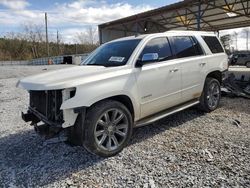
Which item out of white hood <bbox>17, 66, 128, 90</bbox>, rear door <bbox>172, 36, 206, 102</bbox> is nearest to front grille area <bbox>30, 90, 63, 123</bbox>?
white hood <bbox>17, 66, 128, 90</bbox>

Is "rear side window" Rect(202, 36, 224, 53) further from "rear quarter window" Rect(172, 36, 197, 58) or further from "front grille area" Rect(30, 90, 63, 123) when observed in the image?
"front grille area" Rect(30, 90, 63, 123)

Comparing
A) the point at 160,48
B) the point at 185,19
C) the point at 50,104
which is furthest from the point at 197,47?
the point at 185,19

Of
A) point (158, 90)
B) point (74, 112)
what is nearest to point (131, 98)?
point (158, 90)

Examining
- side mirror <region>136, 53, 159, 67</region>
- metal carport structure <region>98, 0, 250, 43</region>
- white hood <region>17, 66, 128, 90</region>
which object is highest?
metal carport structure <region>98, 0, 250, 43</region>

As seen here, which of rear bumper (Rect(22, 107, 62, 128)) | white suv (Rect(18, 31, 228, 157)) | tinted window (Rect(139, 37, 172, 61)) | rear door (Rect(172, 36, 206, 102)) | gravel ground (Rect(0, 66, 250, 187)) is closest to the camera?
gravel ground (Rect(0, 66, 250, 187))

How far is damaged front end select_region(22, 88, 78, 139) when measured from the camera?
3.48 meters

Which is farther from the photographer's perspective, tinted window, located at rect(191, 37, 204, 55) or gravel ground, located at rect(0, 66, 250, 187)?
tinted window, located at rect(191, 37, 204, 55)

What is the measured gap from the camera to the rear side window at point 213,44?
6066 millimetres

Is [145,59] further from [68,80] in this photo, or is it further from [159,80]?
[68,80]

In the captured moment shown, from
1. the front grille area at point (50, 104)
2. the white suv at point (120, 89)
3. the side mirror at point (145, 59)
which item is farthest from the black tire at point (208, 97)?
the front grille area at point (50, 104)

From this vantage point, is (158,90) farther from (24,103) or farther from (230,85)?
(24,103)

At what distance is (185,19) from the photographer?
75.0 ft

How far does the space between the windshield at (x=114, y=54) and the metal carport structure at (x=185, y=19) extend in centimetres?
1223

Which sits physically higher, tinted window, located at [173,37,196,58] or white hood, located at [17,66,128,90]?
tinted window, located at [173,37,196,58]
